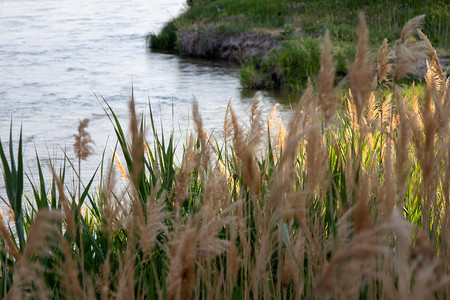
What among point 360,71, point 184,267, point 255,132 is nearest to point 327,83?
point 360,71

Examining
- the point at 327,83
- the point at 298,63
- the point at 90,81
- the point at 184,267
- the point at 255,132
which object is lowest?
the point at 90,81

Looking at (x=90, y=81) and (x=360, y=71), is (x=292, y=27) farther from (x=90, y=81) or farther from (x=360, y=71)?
(x=360, y=71)

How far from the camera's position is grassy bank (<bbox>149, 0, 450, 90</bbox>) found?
11.8 metres

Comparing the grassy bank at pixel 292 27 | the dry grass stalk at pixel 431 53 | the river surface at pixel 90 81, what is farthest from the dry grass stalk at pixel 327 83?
the grassy bank at pixel 292 27

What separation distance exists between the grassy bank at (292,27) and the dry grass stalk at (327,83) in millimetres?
9395

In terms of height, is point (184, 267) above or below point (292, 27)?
below

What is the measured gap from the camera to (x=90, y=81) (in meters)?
11.3

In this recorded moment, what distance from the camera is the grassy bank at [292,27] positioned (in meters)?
11.8

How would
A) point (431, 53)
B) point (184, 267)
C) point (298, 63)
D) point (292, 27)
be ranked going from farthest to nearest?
point (292, 27) → point (298, 63) → point (431, 53) → point (184, 267)

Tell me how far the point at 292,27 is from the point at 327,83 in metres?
13.4

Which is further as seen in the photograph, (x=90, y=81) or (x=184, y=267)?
(x=90, y=81)

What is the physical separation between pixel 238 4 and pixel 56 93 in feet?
32.5

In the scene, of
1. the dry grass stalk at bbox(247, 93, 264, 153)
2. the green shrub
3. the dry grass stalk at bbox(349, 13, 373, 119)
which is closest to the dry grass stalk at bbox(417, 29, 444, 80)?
the dry grass stalk at bbox(247, 93, 264, 153)

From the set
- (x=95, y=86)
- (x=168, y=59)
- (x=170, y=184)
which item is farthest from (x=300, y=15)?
(x=170, y=184)
